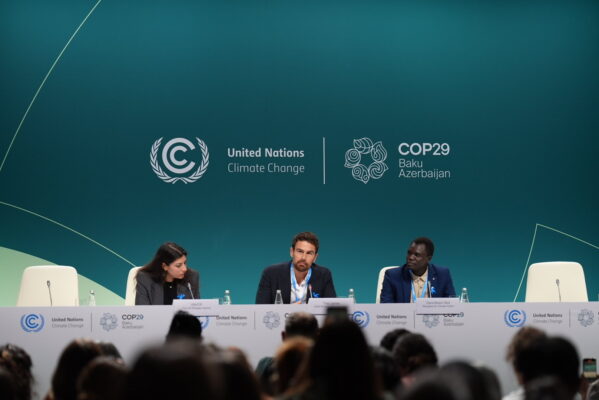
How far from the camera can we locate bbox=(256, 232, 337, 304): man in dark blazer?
21.3 ft

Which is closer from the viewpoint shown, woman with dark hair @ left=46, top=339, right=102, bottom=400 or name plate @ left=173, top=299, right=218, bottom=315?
woman with dark hair @ left=46, top=339, right=102, bottom=400

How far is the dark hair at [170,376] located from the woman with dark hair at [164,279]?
494 cm

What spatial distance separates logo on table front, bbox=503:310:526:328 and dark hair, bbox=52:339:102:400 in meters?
3.52

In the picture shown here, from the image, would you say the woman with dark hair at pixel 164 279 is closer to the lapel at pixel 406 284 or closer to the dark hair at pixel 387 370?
the lapel at pixel 406 284

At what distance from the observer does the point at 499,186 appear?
8.14 m

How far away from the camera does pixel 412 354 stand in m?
3.46

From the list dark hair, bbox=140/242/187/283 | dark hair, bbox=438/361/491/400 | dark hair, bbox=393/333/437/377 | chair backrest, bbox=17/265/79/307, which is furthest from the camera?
chair backrest, bbox=17/265/79/307

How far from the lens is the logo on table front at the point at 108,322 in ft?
18.4

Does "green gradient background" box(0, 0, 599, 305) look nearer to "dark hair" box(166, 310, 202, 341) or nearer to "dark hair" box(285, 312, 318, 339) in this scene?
"dark hair" box(166, 310, 202, 341)

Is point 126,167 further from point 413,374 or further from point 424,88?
point 413,374

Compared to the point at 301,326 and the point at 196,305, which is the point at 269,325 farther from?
the point at 301,326

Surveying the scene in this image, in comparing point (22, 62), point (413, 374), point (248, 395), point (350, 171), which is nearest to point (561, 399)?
point (248, 395)

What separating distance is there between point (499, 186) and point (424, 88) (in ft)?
3.95

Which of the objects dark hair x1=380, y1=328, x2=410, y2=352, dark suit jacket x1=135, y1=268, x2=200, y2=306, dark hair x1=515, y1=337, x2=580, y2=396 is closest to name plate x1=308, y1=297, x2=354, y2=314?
dark suit jacket x1=135, y1=268, x2=200, y2=306
